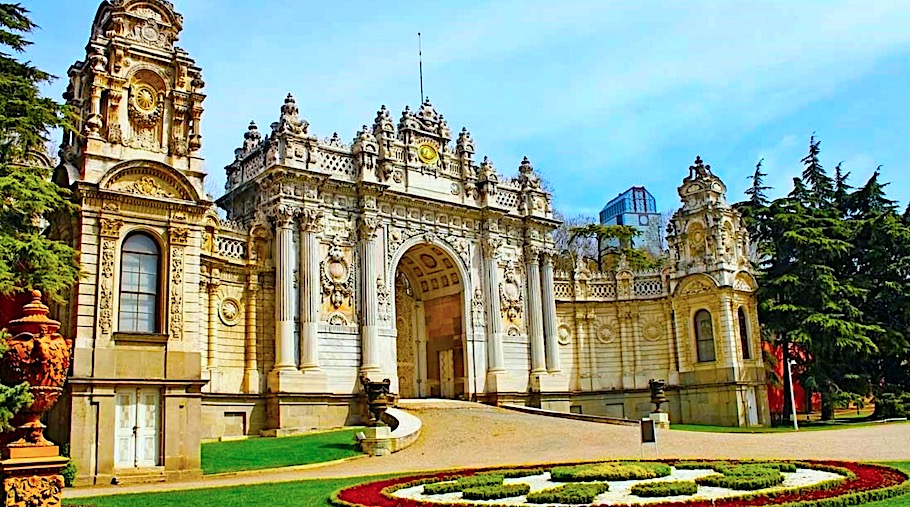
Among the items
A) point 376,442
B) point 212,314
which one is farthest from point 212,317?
point 376,442

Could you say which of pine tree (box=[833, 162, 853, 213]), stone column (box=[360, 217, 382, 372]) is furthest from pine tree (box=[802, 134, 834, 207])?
stone column (box=[360, 217, 382, 372])

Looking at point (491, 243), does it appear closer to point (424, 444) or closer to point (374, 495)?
point (424, 444)

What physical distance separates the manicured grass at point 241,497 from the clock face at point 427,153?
2118 centimetres

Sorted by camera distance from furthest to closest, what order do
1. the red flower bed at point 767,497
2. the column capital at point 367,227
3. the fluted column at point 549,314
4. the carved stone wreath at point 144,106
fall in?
the fluted column at point 549,314 → the column capital at point 367,227 → the carved stone wreath at point 144,106 → the red flower bed at point 767,497

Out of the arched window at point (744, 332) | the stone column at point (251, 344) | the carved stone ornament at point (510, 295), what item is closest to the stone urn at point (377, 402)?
the stone column at point (251, 344)

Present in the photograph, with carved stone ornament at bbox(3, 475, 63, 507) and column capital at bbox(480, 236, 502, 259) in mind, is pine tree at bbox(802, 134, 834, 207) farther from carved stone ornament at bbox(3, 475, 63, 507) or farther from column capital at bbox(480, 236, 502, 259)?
carved stone ornament at bbox(3, 475, 63, 507)

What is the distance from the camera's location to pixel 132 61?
22969mm

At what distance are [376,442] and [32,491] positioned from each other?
14.4 m

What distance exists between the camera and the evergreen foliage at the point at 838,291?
39562mm

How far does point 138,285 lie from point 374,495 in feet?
32.8

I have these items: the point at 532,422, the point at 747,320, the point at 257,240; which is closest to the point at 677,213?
the point at 747,320

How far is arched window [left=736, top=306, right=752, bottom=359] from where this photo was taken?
39.8 meters

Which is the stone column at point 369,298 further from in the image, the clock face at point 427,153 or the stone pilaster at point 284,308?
the clock face at point 427,153

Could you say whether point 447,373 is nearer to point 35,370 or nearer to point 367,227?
point 367,227
